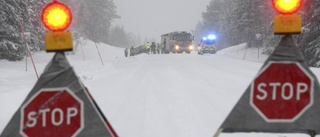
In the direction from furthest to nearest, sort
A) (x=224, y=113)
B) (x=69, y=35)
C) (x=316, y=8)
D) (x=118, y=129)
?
1. (x=316, y=8)
2. (x=224, y=113)
3. (x=118, y=129)
4. (x=69, y=35)

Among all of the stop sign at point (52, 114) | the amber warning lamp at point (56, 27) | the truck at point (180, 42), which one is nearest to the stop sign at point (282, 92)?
the stop sign at point (52, 114)

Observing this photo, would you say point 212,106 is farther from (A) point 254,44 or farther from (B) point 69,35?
(A) point 254,44

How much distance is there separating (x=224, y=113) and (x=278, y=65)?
3.82 metres

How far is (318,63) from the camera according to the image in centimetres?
2119

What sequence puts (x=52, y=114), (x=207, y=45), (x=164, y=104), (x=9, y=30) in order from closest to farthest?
(x=52, y=114) < (x=164, y=104) < (x=9, y=30) < (x=207, y=45)

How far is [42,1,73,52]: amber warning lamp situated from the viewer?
3.59m

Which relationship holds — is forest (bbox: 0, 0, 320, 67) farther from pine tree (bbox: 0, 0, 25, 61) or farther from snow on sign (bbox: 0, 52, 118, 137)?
snow on sign (bbox: 0, 52, 118, 137)

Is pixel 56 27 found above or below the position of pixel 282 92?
above

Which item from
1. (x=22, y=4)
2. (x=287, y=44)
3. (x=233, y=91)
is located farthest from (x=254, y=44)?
(x=287, y=44)

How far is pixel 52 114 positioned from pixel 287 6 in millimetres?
2520

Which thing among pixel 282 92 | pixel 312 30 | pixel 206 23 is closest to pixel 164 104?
pixel 282 92

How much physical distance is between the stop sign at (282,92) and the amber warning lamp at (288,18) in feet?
1.09

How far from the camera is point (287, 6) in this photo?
146 inches

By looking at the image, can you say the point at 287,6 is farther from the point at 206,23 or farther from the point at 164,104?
the point at 206,23
